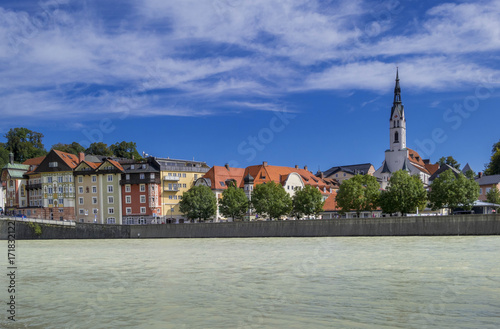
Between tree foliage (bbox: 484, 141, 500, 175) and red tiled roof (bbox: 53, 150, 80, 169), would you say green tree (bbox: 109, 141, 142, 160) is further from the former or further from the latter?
tree foliage (bbox: 484, 141, 500, 175)

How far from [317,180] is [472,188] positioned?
4500 cm

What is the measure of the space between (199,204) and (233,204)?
5.03m

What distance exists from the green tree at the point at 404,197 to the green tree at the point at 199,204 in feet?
81.9

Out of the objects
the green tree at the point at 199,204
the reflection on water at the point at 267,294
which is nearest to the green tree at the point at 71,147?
the green tree at the point at 199,204

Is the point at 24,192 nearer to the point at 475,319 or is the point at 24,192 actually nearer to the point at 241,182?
the point at 241,182

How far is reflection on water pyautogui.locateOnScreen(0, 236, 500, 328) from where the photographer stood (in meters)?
15.1

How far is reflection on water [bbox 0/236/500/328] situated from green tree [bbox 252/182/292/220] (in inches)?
1910

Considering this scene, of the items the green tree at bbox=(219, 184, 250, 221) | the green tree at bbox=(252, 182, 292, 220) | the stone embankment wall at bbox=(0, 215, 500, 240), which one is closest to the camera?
the stone embankment wall at bbox=(0, 215, 500, 240)

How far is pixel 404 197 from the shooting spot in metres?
73.6

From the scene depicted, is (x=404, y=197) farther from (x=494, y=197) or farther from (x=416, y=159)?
(x=416, y=159)

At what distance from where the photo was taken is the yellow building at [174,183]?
300 ft

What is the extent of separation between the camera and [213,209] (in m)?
83.4

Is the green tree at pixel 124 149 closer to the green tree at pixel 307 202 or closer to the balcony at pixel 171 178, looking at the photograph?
the balcony at pixel 171 178

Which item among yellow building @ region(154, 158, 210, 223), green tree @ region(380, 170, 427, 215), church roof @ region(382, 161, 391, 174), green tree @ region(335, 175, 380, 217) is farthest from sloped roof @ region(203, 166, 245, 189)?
church roof @ region(382, 161, 391, 174)
